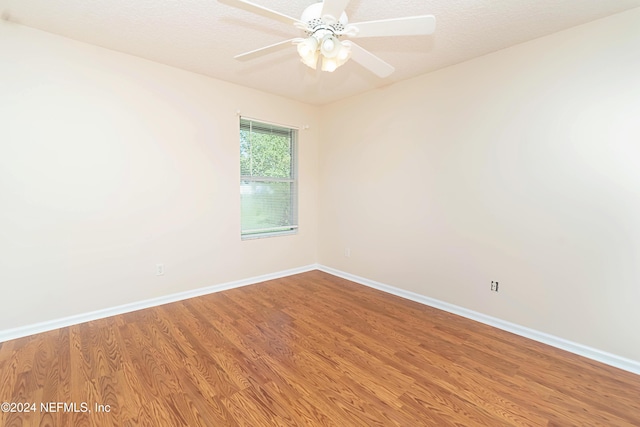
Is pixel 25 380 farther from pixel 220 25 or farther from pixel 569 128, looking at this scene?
pixel 569 128

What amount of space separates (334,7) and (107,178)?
251 centimetres

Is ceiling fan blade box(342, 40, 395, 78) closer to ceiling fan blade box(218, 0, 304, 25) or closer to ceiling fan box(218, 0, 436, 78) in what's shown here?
ceiling fan box(218, 0, 436, 78)

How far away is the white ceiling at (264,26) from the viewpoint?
6.33 feet

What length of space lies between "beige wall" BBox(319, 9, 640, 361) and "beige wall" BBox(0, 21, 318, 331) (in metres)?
1.99

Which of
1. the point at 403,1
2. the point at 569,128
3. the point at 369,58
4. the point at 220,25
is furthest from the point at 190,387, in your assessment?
the point at 569,128

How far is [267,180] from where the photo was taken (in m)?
3.81

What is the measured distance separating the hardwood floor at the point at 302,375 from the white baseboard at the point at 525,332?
0.26ft

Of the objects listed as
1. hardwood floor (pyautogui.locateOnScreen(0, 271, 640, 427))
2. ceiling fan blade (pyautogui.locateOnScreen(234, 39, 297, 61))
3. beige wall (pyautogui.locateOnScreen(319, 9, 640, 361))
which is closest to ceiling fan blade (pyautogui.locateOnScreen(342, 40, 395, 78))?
ceiling fan blade (pyautogui.locateOnScreen(234, 39, 297, 61))

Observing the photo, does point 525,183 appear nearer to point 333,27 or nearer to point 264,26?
point 333,27

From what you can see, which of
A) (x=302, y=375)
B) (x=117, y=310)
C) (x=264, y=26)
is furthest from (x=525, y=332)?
(x=117, y=310)

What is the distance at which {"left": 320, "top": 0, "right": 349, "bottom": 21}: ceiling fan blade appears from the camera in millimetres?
1359

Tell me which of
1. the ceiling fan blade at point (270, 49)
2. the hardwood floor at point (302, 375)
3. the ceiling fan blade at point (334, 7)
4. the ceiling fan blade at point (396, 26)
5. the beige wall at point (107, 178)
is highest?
the ceiling fan blade at point (334, 7)

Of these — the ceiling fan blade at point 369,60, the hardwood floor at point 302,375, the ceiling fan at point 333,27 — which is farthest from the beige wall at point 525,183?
the ceiling fan at point 333,27

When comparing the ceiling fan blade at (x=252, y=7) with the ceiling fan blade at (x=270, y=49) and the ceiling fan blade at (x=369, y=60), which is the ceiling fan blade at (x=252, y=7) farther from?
the ceiling fan blade at (x=369, y=60)
